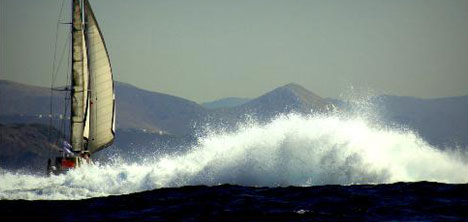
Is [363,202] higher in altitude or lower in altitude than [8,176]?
higher

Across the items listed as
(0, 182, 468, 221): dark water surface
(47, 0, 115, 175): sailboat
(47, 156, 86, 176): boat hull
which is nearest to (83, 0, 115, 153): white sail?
(47, 0, 115, 175): sailboat

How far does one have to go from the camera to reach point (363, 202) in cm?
3578

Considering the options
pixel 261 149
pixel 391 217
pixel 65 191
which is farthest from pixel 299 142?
pixel 391 217

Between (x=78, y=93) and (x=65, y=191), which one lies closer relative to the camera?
(x=65, y=191)

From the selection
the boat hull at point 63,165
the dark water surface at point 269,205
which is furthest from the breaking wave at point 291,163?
the boat hull at point 63,165

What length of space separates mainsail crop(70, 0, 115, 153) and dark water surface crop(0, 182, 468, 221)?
1022 inches

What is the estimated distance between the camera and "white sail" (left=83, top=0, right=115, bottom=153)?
227 ft

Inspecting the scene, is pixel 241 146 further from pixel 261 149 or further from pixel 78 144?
pixel 78 144

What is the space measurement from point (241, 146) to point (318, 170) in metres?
6.96

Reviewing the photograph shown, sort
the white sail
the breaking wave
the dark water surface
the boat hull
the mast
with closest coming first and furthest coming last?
1. the dark water surface
2. the breaking wave
3. the boat hull
4. the mast
5. the white sail

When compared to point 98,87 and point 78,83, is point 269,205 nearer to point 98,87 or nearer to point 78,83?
point 78,83

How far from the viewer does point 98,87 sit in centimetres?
6969

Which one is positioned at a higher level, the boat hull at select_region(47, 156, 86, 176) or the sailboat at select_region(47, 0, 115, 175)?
the sailboat at select_region(47, 0, 115, 175)

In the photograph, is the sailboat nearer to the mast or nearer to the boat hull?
the mast
